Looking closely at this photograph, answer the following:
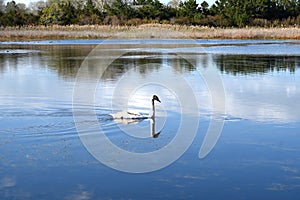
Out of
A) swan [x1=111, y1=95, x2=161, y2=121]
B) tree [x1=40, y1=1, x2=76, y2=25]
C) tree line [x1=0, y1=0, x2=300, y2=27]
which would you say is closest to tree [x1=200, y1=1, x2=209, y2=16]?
tree line [x1=0, y1=0, x2=300, y2=27]

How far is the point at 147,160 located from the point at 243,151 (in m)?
1.22

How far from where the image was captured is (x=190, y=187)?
Result: 17.4 ft

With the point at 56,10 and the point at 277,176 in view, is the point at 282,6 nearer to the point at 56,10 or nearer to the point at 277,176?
the point at 56,10

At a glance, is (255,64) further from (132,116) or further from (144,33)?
(144,33)

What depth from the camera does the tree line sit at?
4784cm

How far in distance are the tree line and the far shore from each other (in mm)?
4701

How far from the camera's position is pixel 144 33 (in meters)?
40.6

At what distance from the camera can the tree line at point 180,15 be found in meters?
47.8

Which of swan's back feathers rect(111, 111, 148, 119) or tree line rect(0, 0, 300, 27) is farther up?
tree line rect(0, 0, 300, 27)

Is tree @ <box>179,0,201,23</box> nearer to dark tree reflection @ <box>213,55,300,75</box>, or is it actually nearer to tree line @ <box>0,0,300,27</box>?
tree line @ <box>0,0,300,27</box>

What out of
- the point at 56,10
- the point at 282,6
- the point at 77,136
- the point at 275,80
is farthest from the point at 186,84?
the point at 282,6

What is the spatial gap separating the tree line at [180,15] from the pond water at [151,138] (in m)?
34.0

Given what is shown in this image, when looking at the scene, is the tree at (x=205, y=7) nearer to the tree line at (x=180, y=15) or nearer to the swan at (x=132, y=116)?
the tree line at (x=180, y=15)

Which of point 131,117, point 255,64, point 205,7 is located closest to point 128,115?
point 131,117
